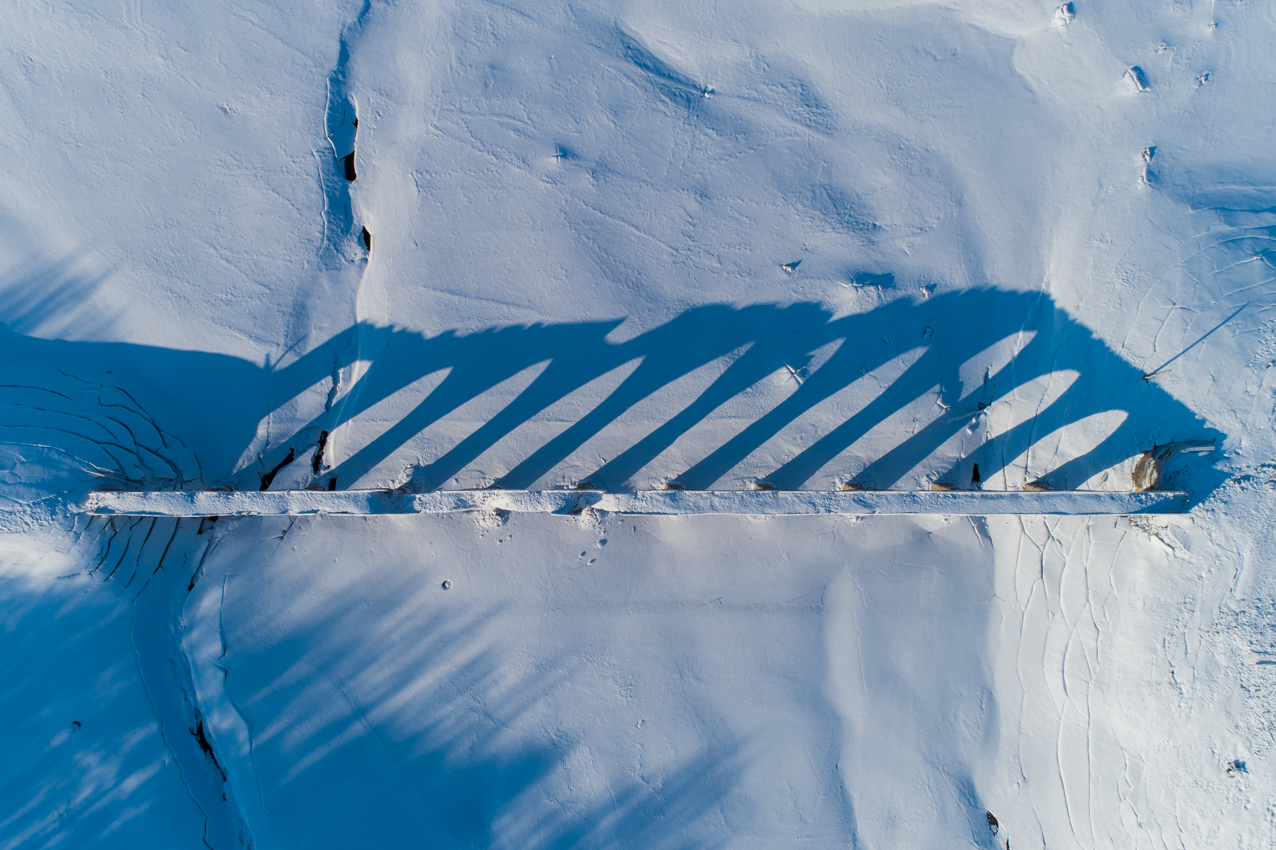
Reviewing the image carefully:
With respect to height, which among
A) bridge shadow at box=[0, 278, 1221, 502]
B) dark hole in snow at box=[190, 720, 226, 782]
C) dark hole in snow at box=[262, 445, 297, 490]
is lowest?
dark hole in snow at box=[190, 720, 226, 782]

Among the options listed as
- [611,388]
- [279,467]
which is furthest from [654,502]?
[279,467]

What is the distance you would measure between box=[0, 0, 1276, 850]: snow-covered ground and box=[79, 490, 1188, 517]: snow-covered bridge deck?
0.30 meters

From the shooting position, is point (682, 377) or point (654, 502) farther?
point (682, 377)

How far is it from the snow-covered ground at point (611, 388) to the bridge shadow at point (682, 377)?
22mm

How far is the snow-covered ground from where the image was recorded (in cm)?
295

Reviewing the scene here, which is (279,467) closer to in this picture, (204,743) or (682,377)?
(204,743)

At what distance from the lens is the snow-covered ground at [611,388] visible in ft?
9.68

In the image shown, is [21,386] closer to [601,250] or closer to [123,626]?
[123,626]

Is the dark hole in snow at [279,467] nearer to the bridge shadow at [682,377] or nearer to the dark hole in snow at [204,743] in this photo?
the bridge shadow at [682,377]

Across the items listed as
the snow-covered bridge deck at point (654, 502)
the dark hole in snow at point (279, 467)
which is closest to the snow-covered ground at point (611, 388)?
the dark hole in snow at point (279, 467)

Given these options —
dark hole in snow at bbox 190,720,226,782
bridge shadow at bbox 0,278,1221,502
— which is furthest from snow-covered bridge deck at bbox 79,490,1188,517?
dark hole in snow at bbox 190,720,226,782

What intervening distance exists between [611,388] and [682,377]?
1.24ft

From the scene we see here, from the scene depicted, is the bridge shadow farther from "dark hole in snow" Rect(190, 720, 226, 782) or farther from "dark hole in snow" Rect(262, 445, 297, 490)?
"dark hole in snow" Rect(190, 720, 226, 782)

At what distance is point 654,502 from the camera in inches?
106
